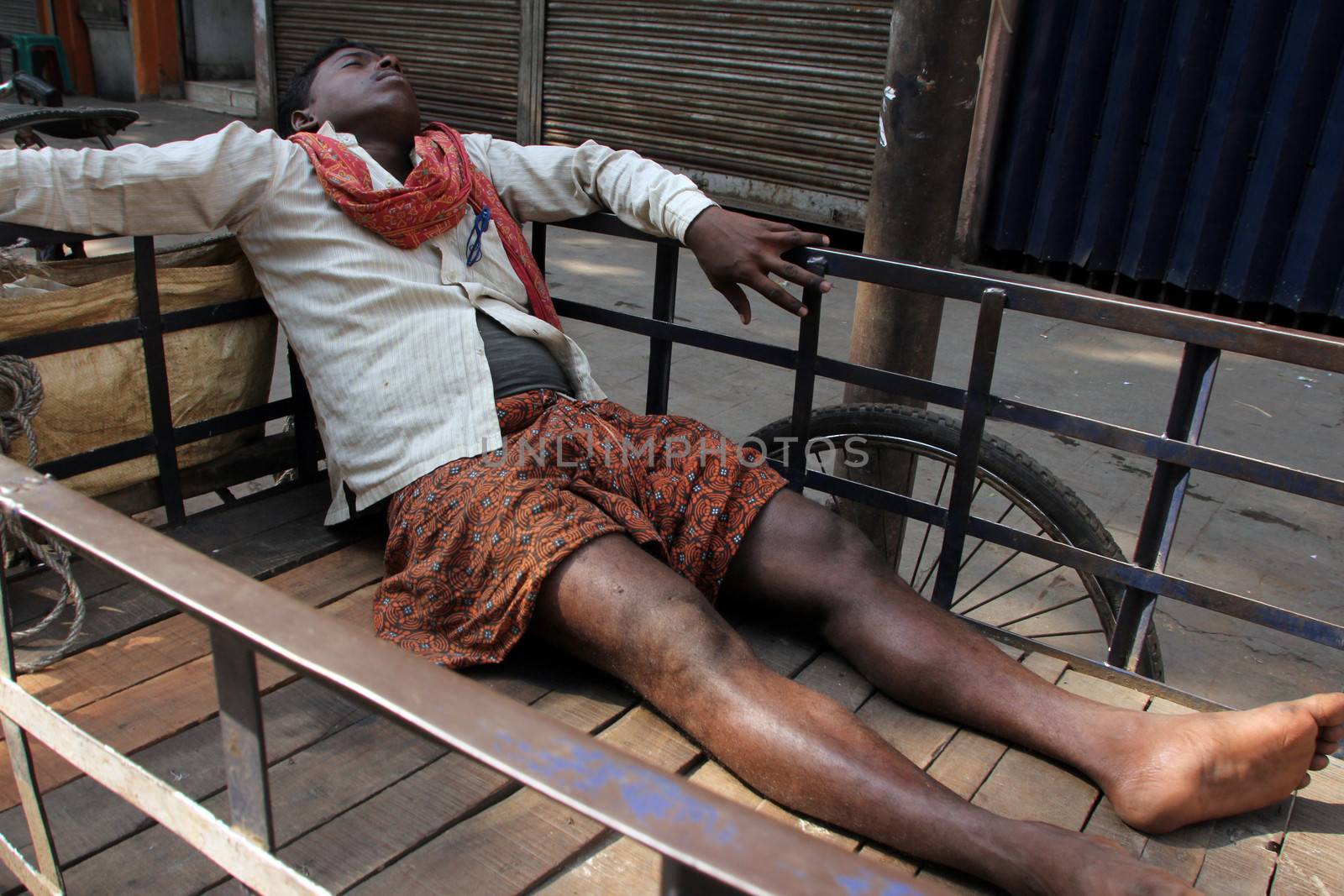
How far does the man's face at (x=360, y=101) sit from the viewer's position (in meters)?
2.36

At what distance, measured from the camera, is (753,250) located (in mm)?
2195

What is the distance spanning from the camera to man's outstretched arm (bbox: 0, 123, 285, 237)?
5.91ft

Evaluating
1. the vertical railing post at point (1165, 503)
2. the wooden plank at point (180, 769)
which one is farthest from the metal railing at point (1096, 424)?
the wooden plank at point (180, 769)

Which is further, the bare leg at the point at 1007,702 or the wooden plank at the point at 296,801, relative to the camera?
the bare leg at the point at 1007,702

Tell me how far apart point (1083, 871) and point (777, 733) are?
1.48 ft

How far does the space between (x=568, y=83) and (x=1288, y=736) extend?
23.5 feet

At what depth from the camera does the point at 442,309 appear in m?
2.14

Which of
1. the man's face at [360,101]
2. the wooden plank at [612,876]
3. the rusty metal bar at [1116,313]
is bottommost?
the wooden plank at [612,876]

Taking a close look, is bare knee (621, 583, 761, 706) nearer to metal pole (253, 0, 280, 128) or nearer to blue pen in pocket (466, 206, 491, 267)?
blue pen in pocket (466, 206, 491, 267)

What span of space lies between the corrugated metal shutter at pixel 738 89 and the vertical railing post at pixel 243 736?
606 cm

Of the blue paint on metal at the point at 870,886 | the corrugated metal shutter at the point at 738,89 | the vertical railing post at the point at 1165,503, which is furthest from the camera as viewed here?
the corrugated metal shutter at the point at 738,89

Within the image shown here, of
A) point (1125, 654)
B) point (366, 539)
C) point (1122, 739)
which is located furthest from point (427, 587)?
point (1125, 654)

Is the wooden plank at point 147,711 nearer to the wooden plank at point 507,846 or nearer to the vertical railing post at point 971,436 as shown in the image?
the wooden plank at point 507,846

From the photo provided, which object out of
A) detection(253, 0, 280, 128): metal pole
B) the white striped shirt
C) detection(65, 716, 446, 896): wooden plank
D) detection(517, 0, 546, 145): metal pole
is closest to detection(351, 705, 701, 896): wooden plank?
detection(65, 716, 446, 896): wooden plank
